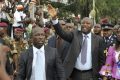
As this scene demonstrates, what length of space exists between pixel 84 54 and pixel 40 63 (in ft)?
5.79

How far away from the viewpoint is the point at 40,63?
768 cm

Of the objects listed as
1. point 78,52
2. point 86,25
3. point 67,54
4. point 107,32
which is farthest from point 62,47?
point 107,32

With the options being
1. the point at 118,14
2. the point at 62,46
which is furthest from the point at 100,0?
the point at 62,46

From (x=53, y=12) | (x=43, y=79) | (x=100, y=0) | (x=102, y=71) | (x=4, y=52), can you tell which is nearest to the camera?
(x=4, y=52)

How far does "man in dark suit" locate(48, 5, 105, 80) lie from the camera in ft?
30.1

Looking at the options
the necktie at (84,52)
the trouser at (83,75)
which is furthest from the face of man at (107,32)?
the trouser at (83,75)

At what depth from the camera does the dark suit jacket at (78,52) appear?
30.2 feet

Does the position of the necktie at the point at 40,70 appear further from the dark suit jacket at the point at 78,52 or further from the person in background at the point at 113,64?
the person in background at the point at 113,64

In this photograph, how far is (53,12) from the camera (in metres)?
8.44

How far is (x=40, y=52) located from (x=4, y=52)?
12.9 ft

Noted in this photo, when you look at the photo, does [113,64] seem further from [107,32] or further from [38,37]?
[107,32]

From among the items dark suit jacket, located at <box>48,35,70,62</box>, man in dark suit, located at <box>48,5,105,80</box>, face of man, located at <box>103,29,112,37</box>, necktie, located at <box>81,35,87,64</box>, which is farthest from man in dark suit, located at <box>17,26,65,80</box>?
face of man, located at <box>103,29,112,37</box>

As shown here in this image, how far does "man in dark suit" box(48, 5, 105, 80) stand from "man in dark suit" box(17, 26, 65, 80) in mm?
1314

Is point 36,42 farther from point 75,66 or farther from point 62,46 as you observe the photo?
point 62,46
